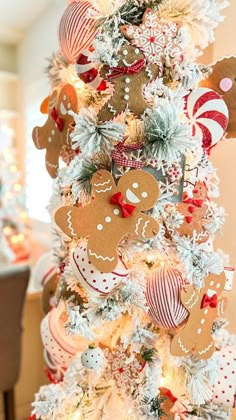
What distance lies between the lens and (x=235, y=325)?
0.89 meters

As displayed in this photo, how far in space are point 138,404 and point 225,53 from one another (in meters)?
0.80

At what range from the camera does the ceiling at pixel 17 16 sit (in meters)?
2.02

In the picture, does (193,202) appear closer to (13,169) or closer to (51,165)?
(51,165)

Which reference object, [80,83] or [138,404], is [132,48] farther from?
[138,404]

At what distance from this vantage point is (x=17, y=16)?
2.20m

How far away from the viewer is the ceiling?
202cm

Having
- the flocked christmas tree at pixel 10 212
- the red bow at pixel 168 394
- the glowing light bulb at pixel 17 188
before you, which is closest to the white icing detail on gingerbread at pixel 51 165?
the red bow at pixel 168 394

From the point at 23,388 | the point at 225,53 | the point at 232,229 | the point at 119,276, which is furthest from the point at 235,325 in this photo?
the point at 23,388

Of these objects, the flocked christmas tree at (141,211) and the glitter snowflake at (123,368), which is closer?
the flocked christmas tree at (141,211)

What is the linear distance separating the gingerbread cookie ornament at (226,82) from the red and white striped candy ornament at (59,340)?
21.7 inches

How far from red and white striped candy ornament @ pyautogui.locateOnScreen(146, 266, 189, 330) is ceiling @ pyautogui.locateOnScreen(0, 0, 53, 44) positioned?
184 centimetres

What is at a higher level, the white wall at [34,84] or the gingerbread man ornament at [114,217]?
the white wall at [34,84]

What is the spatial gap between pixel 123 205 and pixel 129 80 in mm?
221

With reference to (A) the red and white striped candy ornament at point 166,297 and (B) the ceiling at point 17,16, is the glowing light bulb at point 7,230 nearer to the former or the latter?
(B) the ceiling at point 17,16
